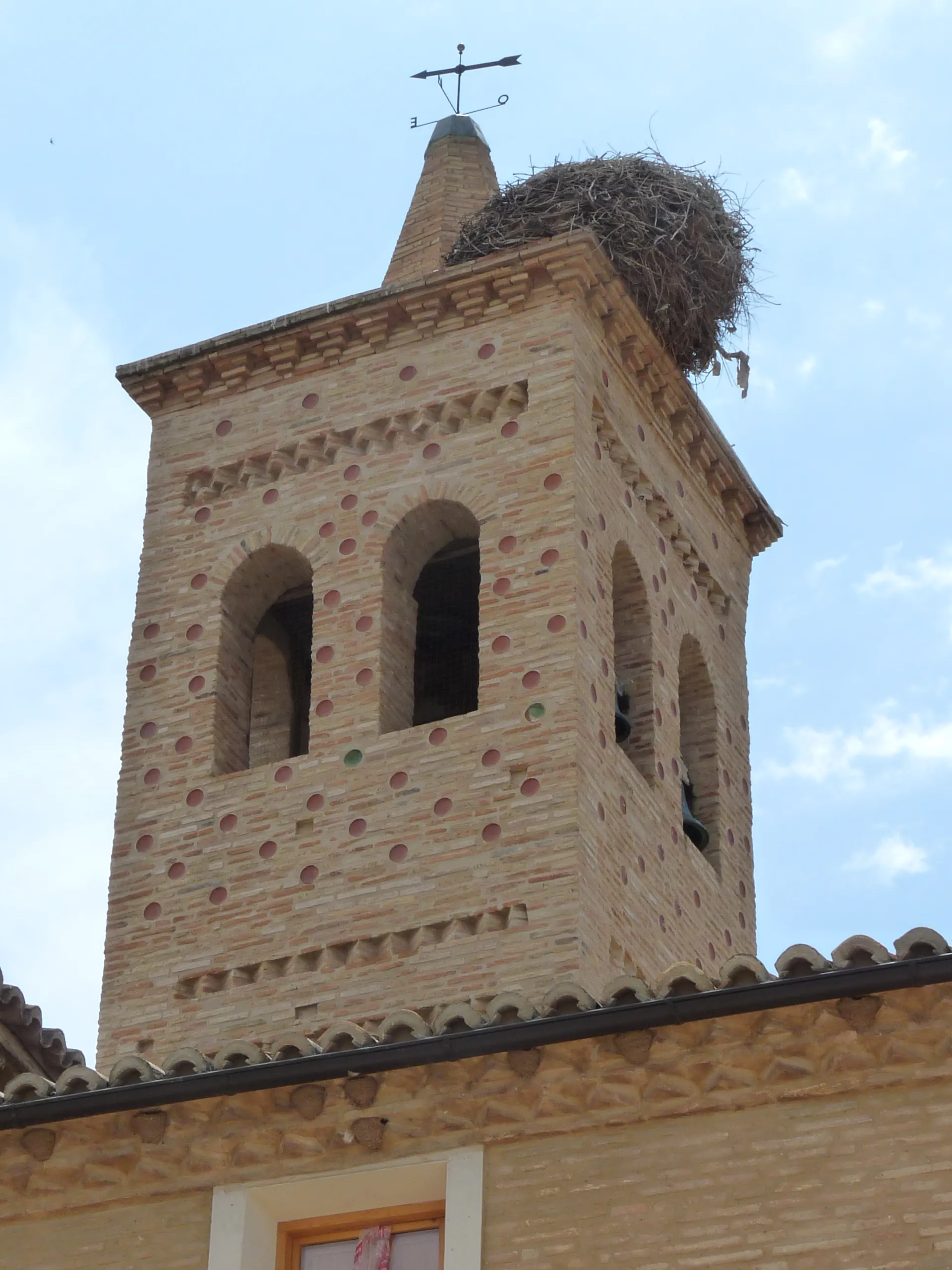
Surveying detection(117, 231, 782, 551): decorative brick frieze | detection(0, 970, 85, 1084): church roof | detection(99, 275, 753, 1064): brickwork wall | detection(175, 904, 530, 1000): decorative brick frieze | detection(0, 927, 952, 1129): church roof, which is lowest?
detection(0, 927, 952, 1129): church roof

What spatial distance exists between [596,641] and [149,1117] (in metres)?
5.80

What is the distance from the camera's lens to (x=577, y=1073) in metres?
9.55

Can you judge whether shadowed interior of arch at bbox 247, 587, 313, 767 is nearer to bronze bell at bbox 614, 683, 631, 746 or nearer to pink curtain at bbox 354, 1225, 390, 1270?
bronze bell at bbox 614, 683, 631, 746

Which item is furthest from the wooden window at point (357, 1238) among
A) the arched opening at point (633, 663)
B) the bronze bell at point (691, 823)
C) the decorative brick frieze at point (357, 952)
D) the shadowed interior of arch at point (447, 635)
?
the shadowed interior of arch at point (447, 635)

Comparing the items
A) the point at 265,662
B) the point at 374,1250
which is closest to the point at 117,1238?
the point at 374,1250

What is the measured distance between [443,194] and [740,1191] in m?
11.0

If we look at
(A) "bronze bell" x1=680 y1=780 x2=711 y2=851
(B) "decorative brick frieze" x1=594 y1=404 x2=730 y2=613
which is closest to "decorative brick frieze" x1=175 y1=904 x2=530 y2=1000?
(A) "bronze bell" x1=680 y1=780 x2=711 y2=851

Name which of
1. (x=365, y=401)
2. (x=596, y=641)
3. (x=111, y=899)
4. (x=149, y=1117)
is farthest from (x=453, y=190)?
(x=149, y=1117)

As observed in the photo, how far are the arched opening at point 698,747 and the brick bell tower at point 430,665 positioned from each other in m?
0.02

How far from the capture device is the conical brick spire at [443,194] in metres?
18.5

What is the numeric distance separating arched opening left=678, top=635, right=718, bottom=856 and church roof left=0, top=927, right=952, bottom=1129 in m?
6.59

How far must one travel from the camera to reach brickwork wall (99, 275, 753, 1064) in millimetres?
14281

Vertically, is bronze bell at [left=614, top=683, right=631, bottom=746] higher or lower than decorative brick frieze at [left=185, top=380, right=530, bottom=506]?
lower

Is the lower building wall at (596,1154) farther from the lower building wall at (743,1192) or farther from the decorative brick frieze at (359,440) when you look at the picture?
the decorative brick frieze at (359,440)
